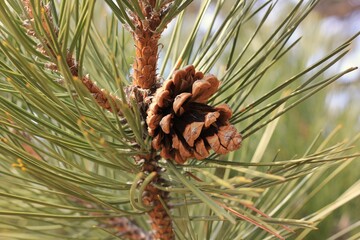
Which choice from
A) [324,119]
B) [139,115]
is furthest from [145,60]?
[324,119]

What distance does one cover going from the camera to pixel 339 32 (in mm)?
1567

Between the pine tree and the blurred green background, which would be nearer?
the pine tree

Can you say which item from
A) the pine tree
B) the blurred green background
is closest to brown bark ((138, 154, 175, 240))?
the pine tree

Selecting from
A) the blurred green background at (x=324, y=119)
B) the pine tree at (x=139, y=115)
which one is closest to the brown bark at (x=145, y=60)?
the pine tree at (x=139, y=115)

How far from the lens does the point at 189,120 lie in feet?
1.62

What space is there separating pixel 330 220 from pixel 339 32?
79 cm

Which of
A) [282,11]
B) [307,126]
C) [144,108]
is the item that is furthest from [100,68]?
[282,11]

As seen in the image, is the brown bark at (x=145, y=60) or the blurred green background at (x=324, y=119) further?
the blurred green background at (x=324, y=119)

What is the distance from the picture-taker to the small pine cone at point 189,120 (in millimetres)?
476

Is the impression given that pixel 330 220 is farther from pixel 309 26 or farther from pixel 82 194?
pixel 309 26

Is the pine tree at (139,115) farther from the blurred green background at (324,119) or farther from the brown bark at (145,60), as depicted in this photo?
the blurred green background at (324,119)

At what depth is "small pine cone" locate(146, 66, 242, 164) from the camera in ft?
1.56

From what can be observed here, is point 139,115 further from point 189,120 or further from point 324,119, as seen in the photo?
point 324,119

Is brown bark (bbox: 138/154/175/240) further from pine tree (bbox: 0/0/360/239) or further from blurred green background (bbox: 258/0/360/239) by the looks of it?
blurred green background (bbox: 258/0/360/239)
